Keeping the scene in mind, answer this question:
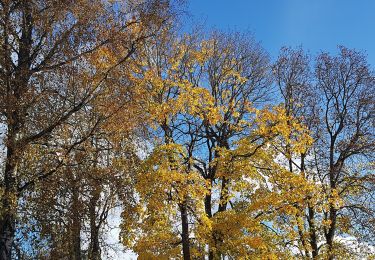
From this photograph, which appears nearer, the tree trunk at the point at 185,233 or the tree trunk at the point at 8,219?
the tree trunk at the point at 8,219

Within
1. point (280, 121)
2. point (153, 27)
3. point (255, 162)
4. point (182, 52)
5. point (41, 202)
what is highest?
point (182, 52)

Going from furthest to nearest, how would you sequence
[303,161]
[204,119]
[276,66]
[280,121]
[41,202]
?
[276,66], [303,161], [204,119], [280,121], [41,202]

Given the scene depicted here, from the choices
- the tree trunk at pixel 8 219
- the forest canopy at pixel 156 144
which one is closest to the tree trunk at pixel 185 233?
the forest canopy at pixel 156 144

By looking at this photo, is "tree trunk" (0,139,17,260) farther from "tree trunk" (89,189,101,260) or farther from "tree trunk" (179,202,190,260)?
"tree trunk" (179,202,190,260)

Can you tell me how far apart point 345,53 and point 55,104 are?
15998 millimetres

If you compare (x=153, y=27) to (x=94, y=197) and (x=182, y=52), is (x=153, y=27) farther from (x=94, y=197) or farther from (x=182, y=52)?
(x=182, y=52)

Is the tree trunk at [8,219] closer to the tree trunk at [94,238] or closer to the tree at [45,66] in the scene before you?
the tree at [45,66]

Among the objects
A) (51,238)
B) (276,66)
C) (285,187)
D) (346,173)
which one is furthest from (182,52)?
(51,238)

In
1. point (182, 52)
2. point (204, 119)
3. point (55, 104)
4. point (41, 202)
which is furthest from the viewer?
point (182, 52)

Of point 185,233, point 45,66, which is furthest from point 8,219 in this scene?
point 185,233

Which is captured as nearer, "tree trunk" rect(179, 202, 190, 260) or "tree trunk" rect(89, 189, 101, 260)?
"tree trunk" rect(89, 189, 101, 260)

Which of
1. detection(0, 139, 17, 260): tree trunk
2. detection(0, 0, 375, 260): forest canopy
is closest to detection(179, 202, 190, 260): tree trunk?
detection(0, 0, 375, 260): forest canopy

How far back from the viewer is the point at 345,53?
23969 millimetres

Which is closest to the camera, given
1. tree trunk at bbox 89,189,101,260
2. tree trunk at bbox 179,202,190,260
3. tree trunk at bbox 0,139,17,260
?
tree trunk at bbox 0,139,17,260
